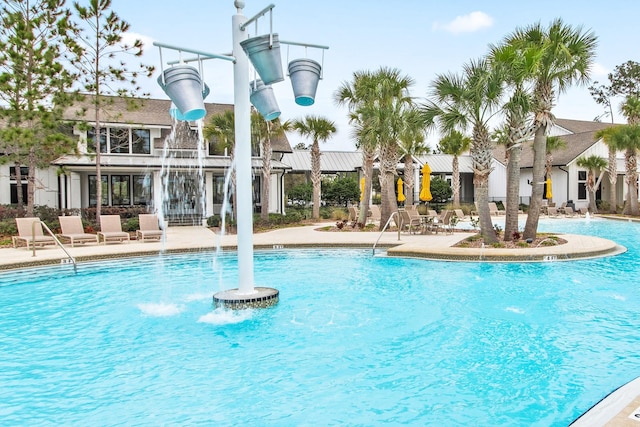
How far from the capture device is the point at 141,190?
25562 millimetres

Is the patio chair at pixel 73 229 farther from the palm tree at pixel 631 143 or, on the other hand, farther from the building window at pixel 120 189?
the palm tree at pixel 631 143

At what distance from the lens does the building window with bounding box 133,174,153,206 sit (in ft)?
82.9

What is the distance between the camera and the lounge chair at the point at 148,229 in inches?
641

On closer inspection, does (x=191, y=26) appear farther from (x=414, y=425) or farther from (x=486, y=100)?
(x=414, y=425)

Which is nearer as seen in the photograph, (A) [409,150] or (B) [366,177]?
(B) [366,177]

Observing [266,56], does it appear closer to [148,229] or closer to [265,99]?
[265,99]

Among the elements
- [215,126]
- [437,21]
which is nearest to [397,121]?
[437,21]

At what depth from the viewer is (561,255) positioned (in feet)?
40.0

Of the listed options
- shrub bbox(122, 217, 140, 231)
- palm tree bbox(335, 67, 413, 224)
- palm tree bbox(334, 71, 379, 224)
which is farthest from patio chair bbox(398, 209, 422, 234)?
shrub bbox(122, 217, 140, 231)

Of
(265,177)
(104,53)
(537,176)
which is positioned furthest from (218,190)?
(537,176)

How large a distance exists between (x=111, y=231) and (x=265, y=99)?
1147cm

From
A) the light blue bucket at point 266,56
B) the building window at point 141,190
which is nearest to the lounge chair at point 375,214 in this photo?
the building window at point 141,190

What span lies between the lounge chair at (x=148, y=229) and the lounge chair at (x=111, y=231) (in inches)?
18.4

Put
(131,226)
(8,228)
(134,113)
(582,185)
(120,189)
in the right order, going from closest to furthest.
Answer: (8,228), (131,226), (120,189), (134,113), (582,185)
